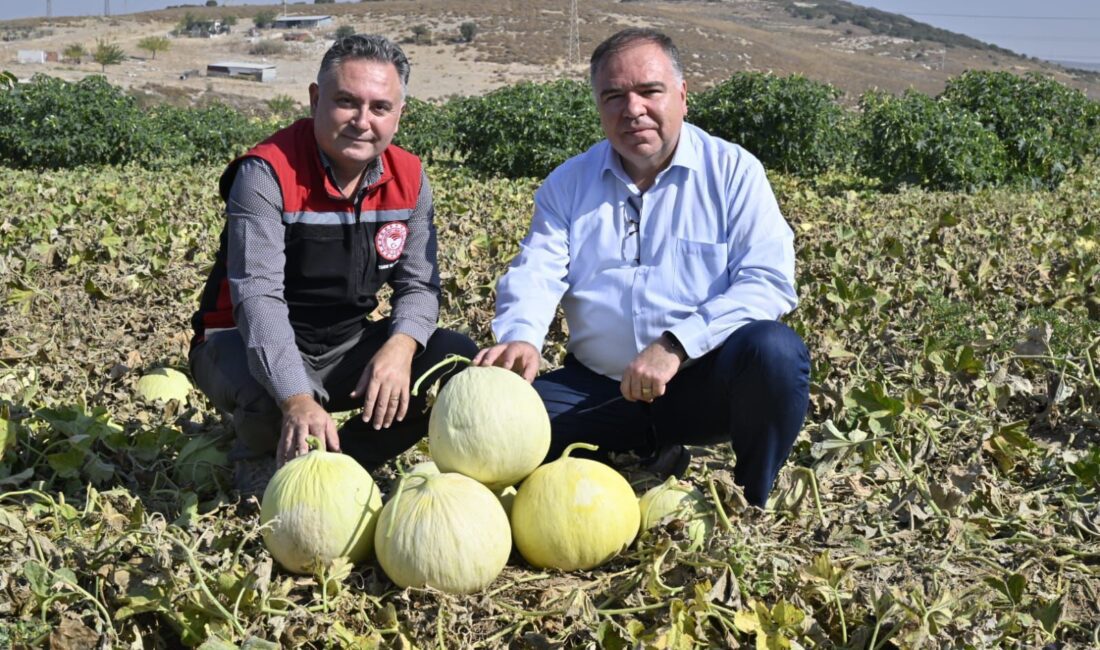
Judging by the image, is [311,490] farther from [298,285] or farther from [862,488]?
[862,488]

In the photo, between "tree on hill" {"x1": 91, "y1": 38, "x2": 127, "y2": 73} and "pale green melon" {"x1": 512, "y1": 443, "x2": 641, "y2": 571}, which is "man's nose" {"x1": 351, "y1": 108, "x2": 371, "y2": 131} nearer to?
"pale green melon" {"x1": 512, "y1": 443, "x2": 641, "y2": 571}

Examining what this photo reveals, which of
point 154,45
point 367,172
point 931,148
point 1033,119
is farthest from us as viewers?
point 154,45

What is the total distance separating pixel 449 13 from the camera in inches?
3068

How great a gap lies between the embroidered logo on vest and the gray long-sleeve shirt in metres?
0.14

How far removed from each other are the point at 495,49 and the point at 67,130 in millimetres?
50690

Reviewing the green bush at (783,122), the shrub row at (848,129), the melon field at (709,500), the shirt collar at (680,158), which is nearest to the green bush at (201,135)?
the shrub row at (848,129)

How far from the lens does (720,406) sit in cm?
317

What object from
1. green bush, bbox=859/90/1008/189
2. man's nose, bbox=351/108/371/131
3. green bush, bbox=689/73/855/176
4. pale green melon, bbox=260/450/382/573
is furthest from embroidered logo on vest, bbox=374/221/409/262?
green bush, bbox=689/73/855/176

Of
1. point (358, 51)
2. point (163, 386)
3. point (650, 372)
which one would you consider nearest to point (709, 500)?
point (650, 372)

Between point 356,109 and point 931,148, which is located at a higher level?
point 356,109

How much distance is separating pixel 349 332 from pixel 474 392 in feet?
3.42

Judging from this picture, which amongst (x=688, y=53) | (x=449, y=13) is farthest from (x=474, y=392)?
(x=449, y=13)

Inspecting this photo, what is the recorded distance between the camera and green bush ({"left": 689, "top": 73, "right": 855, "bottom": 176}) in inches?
535

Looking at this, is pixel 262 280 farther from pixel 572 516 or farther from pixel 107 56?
pixel 107 56
